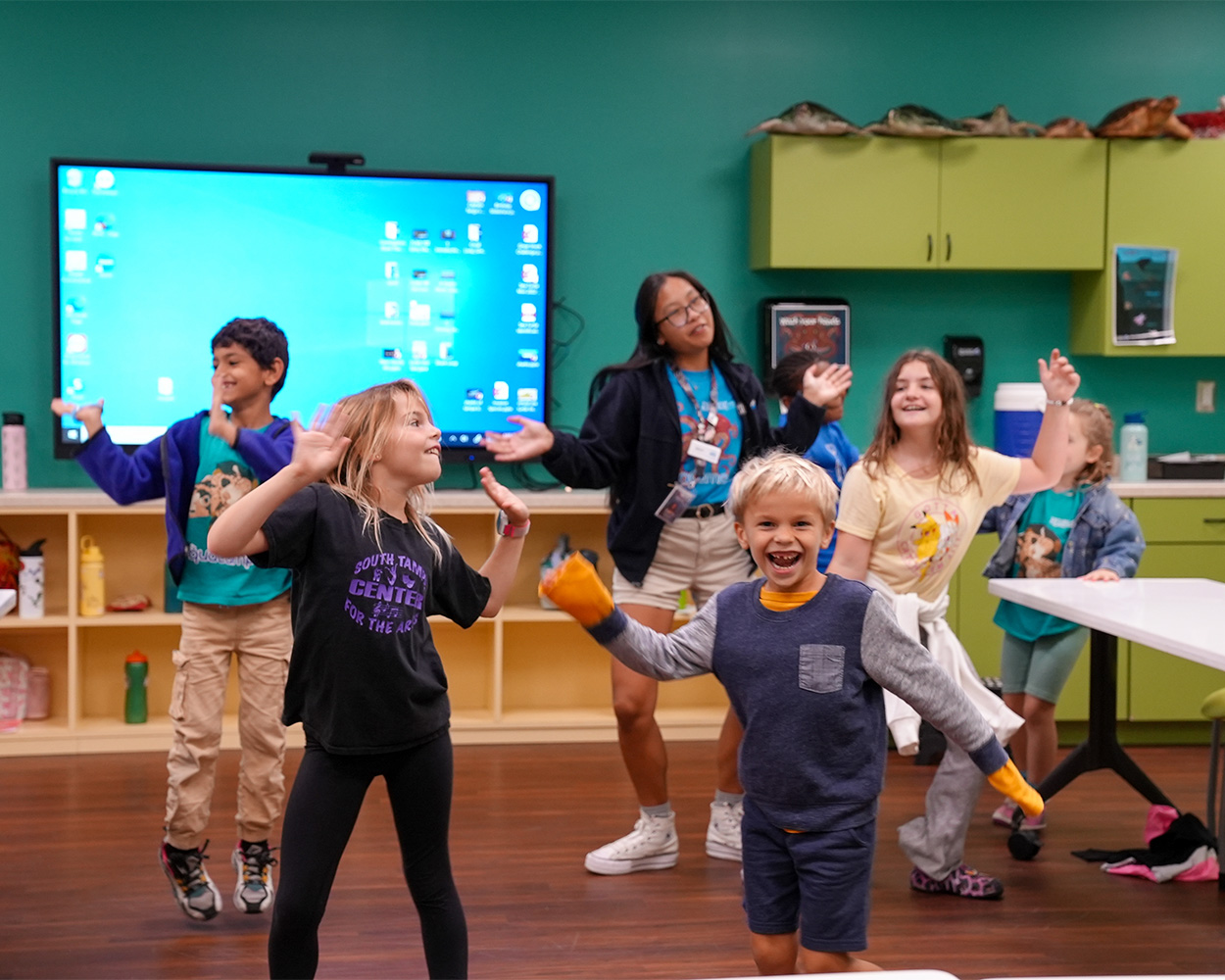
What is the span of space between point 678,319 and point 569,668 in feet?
6.84

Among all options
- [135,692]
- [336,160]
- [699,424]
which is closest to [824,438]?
[699,424]

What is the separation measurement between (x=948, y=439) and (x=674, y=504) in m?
0.68

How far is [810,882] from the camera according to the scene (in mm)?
1972

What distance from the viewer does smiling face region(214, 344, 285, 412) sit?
2.73 m

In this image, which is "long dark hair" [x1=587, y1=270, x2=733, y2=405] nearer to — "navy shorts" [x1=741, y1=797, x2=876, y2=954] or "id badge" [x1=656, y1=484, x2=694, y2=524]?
"id badge" [x1=656, y1=484, x2=694, y2=524]

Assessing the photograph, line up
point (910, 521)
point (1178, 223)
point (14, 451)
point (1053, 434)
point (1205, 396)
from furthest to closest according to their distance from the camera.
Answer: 1. point (1205, 396)
2. point (1178, 223)
3. point (14, 451)
4. point (1053, 434)
5. point (910, 521)

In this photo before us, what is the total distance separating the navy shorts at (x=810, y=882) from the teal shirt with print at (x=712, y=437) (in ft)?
4.21

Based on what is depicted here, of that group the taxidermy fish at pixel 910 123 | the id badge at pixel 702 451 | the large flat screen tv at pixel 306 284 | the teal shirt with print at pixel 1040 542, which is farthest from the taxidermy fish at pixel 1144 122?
the id badge at pixel 702 451

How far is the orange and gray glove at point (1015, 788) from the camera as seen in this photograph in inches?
76.2

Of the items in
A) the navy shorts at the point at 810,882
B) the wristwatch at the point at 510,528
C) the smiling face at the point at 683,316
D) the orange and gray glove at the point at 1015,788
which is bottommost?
the navy shorts at the point at 810,882

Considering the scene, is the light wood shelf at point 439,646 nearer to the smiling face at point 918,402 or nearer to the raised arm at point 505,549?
the smiling face at point 918,402

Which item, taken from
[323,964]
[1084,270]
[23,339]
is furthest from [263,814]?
[1084,270]

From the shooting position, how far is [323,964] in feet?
8.71

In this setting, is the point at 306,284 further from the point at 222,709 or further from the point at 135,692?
the point at 222,709
